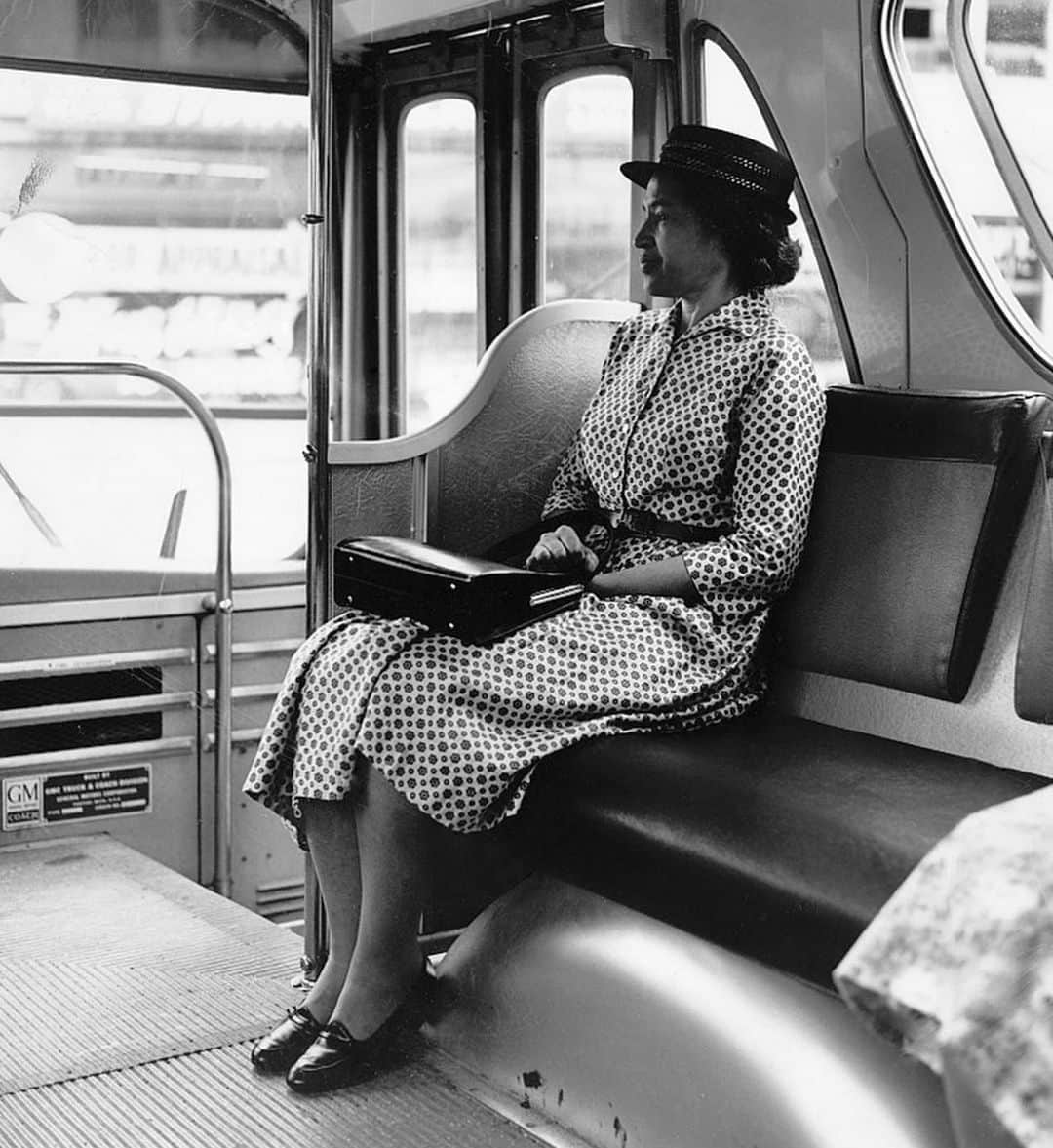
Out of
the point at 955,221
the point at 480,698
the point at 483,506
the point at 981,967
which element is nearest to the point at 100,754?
the point at 483,506

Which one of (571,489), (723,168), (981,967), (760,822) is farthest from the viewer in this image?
(571,489)

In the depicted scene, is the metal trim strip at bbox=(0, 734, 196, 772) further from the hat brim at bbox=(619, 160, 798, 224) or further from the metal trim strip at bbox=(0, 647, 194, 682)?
the hat brim at bbox=(619, 160, 798, 224)

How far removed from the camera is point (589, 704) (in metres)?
2.82

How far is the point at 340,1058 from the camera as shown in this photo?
2.78m

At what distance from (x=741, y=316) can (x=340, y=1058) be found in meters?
1.56

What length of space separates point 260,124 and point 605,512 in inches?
90.1

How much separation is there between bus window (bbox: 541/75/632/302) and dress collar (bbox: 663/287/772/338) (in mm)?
951

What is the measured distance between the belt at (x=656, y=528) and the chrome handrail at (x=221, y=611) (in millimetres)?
1681

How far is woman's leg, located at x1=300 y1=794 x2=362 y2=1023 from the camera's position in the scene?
114 inches

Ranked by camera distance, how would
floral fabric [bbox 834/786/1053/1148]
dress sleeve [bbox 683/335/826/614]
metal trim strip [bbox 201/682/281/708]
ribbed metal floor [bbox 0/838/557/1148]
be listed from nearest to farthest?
floral fabric [bbox 834/786/1053/1148] < ribbed metal floor [bbox 0/838/557/1148] < dress sleeve [bbox 683/335/826/614] < metal trim strip [bbox 201/682/281/708]

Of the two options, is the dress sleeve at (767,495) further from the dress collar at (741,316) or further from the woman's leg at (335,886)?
the woman's leg at (335,886)

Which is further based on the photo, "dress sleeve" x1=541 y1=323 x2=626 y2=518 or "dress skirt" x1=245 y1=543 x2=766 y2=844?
"dress sleeve" x1=541 y1=323 x2=626 y2=518

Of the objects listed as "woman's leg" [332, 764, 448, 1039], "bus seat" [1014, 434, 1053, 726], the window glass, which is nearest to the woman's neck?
"bus seat" [1014, 434, 1053, 726]

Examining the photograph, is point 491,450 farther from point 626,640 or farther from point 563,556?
point 626,640
